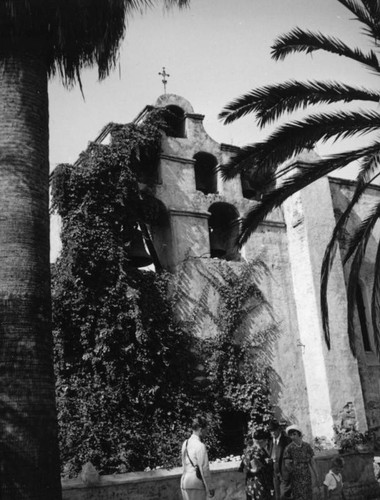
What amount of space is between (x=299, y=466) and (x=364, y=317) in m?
11.0

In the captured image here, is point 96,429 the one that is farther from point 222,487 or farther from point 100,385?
point 222,487

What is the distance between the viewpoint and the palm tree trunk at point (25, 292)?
5.80m

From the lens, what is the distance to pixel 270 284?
16.7m

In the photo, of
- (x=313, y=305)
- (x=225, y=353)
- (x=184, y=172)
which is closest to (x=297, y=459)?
(x=225, y=353)

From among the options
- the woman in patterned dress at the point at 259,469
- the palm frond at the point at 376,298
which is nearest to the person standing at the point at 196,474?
the woman in patterned dress at the point at 259,469

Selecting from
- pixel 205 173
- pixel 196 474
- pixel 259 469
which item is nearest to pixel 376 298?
pixel 259 469

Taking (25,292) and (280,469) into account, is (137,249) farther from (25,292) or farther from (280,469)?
(25,292)

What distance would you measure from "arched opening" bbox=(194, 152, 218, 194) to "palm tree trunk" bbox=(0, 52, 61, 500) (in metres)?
10.3

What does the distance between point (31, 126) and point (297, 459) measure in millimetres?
5116

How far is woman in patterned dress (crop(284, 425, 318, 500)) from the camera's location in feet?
25.1

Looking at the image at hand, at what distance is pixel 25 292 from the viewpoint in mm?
6309

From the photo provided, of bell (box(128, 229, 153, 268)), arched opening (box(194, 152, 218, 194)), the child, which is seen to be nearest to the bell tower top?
arched opening (box(194, 152, 218, 194))

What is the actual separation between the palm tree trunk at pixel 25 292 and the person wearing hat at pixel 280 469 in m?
3.06

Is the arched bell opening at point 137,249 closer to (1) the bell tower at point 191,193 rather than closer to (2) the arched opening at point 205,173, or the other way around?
(1) the bell tower at point 191,193
